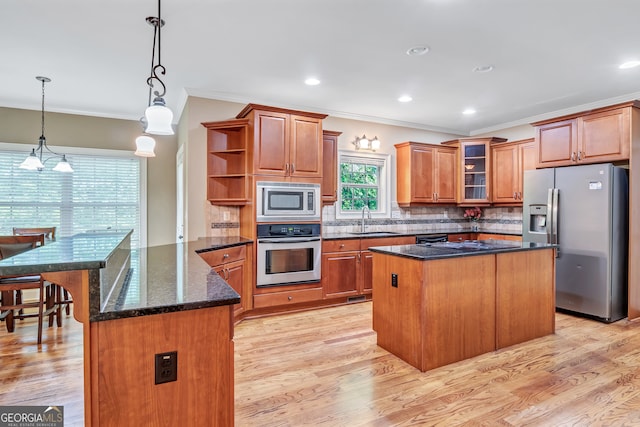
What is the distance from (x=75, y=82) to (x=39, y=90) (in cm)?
62

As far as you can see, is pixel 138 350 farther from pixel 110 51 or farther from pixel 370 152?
pixel 370 152

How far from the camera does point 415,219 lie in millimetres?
5777

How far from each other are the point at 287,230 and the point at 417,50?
7.46 ft

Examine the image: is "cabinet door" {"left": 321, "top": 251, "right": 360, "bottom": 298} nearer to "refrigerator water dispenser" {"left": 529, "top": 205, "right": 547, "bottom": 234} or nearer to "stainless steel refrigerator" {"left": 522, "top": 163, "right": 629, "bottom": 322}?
"refrigerator water dispenser" {"left": 529, "top": 205, "right": 547, "bottom": 234}

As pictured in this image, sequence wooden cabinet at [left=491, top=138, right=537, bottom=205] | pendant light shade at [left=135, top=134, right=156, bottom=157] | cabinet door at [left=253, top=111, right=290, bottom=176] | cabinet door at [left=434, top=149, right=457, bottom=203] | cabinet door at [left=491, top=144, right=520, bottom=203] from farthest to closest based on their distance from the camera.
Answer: cabinet door at [left=434, top=149, right=457, bottom=203], cabinet door at [left=491, top=144, right=520, bottom=203], wooden cabinet at [left=491, top=138, right=537, bottom=205], cabinet door at [left=253, top=111, right=290, bottom=176], pendant light shade at [left=135, top=134, right=156, bottom=157]

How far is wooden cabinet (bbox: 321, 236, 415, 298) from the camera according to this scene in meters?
4.31

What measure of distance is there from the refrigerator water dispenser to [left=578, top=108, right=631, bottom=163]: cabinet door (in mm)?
689

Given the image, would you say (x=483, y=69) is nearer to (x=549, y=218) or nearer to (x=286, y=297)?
(x=549, y=218)

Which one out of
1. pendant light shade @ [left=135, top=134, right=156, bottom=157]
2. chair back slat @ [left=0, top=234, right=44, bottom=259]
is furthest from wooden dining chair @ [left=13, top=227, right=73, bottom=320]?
pendant light shade @ [left=135, top=134, right=156, bottom=157]

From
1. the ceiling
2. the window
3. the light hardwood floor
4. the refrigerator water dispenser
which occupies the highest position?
the ceiling

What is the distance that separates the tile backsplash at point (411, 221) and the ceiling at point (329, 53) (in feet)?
4.83

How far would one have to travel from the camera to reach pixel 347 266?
444cm

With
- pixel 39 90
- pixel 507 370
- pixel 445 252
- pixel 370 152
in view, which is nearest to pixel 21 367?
pixel 39 90

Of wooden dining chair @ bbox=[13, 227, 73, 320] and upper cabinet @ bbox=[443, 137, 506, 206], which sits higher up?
upper cabinet @ bbox=[443, 137, 506, 206]
